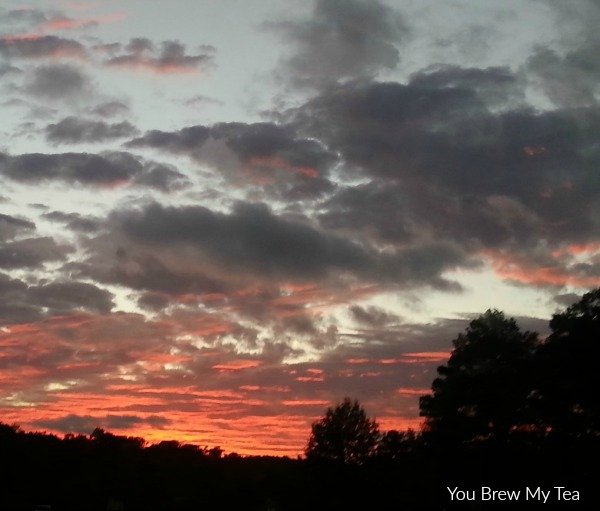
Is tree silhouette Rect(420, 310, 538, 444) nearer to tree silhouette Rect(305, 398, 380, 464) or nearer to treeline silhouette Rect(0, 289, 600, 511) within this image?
treeline silhouette Rect(0, 289, 600, 511)

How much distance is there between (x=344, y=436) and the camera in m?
102

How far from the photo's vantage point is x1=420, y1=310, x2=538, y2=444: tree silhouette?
76125 mm

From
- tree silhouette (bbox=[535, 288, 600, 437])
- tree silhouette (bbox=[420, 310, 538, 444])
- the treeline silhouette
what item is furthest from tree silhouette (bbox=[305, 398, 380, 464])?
tree silhouette (bbox=[535, 288, 600, 437])

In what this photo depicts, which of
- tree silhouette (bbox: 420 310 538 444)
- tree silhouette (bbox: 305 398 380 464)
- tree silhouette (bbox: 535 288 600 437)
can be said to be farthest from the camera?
tree silhouette (bbox: 305 398 380 464)

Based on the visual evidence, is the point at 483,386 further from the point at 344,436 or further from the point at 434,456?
the point at 344,436

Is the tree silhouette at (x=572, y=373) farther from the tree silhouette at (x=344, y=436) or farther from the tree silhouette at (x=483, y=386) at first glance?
the tree silhouette at (x=344, y=436)

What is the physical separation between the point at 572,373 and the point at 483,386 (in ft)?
45.3

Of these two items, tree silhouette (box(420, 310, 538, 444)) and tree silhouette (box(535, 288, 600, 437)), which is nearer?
tree silhouette (box(535, 288, 600, 437))

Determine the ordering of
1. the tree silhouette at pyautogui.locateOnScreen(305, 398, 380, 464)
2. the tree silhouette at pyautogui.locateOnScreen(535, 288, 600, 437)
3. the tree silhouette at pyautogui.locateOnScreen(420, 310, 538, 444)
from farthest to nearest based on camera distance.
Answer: the tree silhouette at pyautogui.locateOnScreen(305, 398, 380, 464) < the tree silhouette at pyautogui.locateOnScreen(420, 310, 538, 444) < the tree silhouette at pyautogui.locateOnScreen(535, 288, 600, 437)

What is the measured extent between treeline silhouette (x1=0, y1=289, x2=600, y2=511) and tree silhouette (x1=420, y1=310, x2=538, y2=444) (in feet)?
0.35

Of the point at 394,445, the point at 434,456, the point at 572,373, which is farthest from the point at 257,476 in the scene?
the point at 572,373

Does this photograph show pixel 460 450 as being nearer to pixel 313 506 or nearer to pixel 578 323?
pixel 578 323

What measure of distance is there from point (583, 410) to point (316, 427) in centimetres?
4466

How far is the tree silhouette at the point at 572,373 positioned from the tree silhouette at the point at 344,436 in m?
33.6
